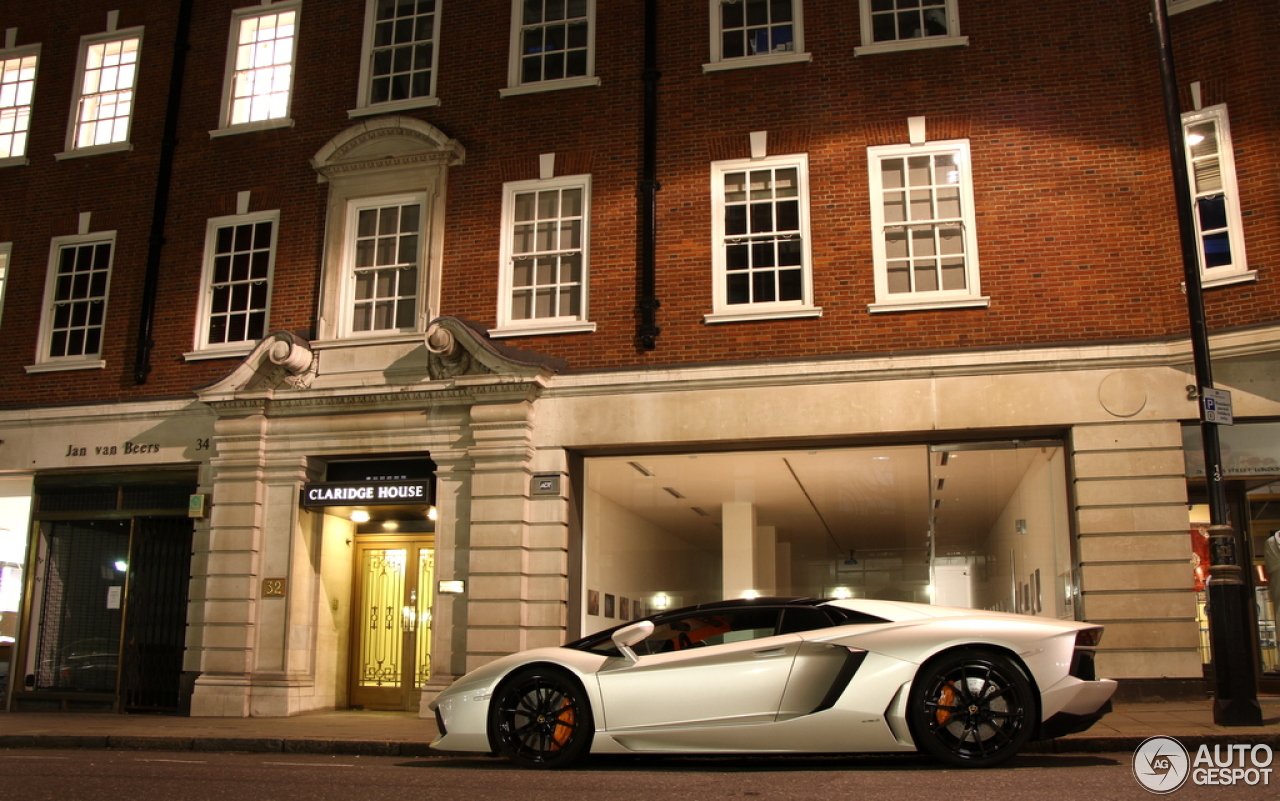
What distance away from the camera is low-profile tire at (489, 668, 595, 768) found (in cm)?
816

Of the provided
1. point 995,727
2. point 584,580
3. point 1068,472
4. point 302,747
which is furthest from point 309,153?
point 995,727

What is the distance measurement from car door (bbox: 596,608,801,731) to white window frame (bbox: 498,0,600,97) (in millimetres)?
9383

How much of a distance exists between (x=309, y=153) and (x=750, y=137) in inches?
255

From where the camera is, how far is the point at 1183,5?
1359 cm

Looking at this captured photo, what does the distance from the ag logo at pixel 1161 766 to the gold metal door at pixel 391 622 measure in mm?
9677

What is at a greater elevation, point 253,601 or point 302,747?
point 253,601

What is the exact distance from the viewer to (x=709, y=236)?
47.8ft

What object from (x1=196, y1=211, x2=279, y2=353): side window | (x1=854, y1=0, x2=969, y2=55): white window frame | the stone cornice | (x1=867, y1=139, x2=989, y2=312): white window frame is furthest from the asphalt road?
(x1=854, y1=0, x2=969, y2=55): white window frame

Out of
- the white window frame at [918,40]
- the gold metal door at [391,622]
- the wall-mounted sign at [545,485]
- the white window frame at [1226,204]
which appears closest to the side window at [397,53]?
the wall-mounted sign at [545,485]

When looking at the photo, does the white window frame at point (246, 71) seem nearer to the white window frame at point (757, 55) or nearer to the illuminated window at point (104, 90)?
the illuminated window at point (104, 90)

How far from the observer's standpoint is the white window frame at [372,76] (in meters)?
16.1

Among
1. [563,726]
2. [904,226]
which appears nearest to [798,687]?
[563,726]

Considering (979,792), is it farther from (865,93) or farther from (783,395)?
(865,93)

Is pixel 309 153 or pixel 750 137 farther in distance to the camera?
pixel 309 153
